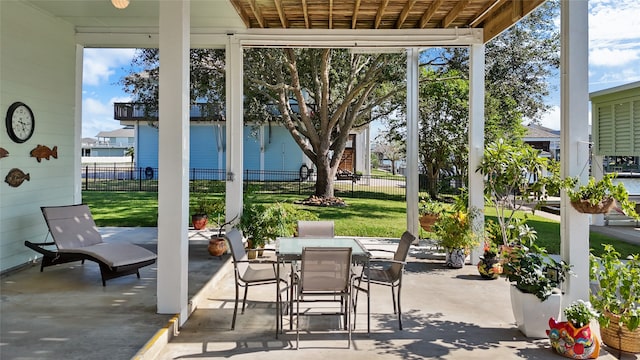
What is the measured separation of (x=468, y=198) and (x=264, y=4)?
4166 millimetres

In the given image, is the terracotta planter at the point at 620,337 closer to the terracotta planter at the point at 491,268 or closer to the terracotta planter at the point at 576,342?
the terracotta planter at the point at 576,342

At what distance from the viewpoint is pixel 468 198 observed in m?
6.50

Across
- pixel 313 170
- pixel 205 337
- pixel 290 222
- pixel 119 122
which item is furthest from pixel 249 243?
pixel 119 122

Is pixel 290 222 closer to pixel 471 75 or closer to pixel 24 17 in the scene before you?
pixel 471 75

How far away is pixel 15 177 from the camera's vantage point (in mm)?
5332

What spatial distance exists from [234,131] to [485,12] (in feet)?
13.4

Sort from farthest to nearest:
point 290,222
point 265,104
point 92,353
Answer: point 265,104 → point 290,222 → point 92,353

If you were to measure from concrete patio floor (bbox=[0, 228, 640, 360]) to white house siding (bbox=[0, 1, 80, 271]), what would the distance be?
0.67 meters

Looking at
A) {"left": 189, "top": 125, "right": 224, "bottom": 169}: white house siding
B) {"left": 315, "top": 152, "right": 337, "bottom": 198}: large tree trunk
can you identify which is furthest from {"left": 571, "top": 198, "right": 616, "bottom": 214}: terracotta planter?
{"left": 189, "top": 125, "right": 224, "bottom": 169}: white house siding

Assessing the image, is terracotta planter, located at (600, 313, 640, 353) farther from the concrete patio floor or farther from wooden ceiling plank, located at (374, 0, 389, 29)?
wooden ceiling plank, located at (374, 0, 389, 29)

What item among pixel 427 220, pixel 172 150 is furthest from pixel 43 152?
pixel 427 220

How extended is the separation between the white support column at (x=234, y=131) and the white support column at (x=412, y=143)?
3226 millimetres

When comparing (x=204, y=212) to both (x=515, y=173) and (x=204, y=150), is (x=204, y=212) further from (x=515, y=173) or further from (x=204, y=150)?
(x=204, y=150)

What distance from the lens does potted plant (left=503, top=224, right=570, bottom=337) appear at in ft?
12.0
